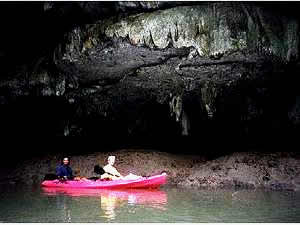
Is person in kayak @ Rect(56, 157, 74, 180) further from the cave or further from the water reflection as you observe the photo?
the cave

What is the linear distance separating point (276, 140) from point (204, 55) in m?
6.26

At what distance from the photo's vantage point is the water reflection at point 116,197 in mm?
9419

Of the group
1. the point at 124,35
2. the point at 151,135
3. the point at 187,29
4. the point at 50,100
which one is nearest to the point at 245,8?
the point at 187,29

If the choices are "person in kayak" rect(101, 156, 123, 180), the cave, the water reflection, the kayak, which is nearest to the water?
the water reflection

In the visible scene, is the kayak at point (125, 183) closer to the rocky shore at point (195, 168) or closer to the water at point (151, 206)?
the water at point (151, 206)

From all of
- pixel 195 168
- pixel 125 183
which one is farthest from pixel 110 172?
pixel 195 168

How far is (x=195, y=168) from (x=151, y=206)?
6.45m

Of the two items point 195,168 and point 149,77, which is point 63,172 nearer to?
point 149,77

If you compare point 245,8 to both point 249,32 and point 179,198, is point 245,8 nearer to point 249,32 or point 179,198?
point 249,32

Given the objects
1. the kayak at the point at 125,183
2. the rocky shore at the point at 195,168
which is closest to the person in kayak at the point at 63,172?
the kayak at the point at 125,183

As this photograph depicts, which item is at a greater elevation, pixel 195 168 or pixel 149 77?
pixel 149 77

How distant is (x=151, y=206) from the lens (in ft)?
31.6

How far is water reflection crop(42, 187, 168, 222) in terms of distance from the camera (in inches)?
371

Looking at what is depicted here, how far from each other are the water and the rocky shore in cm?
135
